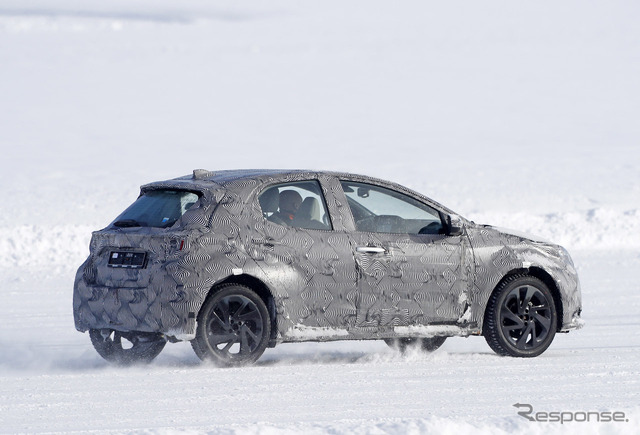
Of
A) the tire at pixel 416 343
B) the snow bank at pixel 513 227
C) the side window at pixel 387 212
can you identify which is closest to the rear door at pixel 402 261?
the side window at pixel 387 212

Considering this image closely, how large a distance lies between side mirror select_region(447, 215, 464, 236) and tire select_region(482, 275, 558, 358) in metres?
0.60

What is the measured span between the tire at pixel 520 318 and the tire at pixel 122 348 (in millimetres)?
2553

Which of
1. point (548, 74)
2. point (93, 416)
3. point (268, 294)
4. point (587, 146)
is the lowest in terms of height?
point (93, 416)

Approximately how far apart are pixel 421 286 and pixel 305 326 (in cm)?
101

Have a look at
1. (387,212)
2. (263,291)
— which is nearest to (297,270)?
(263,291)

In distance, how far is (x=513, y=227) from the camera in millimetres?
22484

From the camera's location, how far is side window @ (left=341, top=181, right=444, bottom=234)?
9047 millimetres

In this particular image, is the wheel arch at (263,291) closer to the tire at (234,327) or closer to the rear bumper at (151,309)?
the tire at (234,327)

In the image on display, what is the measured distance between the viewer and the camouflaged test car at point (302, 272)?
829cm

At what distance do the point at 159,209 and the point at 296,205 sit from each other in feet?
3.29

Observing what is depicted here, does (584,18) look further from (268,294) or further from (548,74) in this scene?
(268,294)

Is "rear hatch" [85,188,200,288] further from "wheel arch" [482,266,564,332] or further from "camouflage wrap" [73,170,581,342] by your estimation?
"wheel arch" [482,266,564,332]

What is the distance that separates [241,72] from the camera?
63.9 metres

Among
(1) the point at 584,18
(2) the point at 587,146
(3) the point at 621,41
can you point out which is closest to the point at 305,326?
(2) the point at 587,146
